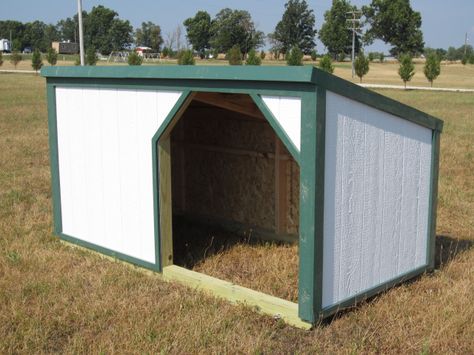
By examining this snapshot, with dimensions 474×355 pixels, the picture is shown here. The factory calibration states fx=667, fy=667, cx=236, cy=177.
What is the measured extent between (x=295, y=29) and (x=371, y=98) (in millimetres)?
116497

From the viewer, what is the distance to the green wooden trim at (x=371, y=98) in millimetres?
5094

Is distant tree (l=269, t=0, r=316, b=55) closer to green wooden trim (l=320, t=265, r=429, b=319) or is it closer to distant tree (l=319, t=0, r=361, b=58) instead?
distant tree (l=319, t=0, r=361, b=58)

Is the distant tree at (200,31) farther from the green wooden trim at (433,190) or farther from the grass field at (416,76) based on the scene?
the green wooden trim at (433,190)

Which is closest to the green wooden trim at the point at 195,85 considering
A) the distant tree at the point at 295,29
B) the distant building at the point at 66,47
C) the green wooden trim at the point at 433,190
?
the green wooden trim at the point at 433,190

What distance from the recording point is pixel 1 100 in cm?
2939

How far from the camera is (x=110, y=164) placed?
7.16m

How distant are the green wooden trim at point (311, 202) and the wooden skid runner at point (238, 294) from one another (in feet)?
0.53

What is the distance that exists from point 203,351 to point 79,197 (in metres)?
3.49

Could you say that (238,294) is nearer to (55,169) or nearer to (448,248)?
(448,248)

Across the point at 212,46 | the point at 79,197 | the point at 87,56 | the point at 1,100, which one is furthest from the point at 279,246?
the point at 212,46

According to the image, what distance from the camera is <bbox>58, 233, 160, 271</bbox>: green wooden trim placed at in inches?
264

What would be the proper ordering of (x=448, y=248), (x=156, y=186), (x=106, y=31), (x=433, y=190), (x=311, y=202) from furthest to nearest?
(x=106, y=31), (x=448, y=248), (x=433, y=190), (x=156, y=186), (x=311, y=202)

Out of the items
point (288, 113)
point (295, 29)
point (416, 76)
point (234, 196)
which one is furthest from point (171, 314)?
point (295, 29)

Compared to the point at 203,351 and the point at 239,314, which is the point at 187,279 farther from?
the point at 203,351
